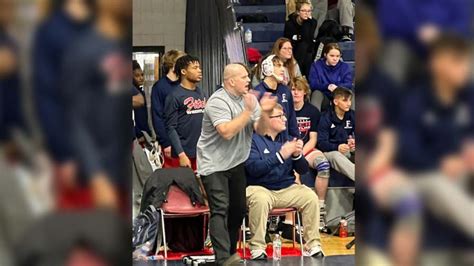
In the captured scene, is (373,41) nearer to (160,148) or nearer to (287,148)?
(287,148)

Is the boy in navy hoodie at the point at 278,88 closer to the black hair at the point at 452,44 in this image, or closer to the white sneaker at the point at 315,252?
the white sneaker at the point at 315,252

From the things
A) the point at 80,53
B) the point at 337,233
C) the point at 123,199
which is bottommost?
the point at 337,233

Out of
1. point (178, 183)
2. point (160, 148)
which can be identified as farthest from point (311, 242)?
point (160, 148)

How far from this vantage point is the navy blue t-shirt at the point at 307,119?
690 centimetres

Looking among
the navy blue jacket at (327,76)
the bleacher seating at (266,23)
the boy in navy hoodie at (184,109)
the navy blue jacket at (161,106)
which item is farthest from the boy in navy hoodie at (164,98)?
the bleacher seating at (266,23)

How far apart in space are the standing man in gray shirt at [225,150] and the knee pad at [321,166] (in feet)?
6.25

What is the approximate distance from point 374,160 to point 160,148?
4674mm

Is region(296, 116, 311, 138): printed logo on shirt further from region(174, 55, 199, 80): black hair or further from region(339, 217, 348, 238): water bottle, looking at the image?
region(174, 55, 199, 80): black hair

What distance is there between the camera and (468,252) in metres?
1.95

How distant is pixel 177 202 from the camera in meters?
5.77

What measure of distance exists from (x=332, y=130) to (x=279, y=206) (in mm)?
1363

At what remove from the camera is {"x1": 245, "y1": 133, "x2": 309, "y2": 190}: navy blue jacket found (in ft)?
19.1

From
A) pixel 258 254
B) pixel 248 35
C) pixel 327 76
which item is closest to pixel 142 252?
pixel 258 254

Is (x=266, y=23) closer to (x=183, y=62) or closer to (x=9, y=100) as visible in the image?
(x=183, y=62)
